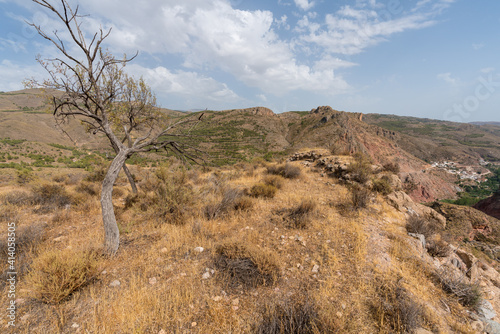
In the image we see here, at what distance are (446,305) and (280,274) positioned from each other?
9.43ft

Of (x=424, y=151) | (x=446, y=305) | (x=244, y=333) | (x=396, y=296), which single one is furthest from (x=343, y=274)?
(x=424, y=151)

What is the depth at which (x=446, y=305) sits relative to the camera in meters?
3.07

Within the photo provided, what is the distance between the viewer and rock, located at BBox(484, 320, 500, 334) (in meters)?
2.77

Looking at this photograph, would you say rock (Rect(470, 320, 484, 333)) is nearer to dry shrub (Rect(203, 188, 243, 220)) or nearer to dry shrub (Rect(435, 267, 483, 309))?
dry shrub (Rect(435, 267, 483, 309))

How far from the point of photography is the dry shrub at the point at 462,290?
3109 mm

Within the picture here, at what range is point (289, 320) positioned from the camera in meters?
2.42

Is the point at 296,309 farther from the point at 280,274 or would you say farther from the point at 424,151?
the point at 424,151

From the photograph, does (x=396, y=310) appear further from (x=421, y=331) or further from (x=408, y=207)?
(x=408, y=207)

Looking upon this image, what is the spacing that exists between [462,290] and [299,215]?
3347 mm

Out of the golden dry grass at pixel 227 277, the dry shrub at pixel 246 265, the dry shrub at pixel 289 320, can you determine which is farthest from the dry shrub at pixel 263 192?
the dry shrub at pixel 289 320

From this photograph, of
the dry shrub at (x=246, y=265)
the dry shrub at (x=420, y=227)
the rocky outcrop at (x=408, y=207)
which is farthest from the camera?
the rocky outcrop at (x=408, y=207)

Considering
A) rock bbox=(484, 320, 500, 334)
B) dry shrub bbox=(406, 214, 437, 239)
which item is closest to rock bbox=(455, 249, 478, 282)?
dry shrub bbox=(406, 214, 437, 239)

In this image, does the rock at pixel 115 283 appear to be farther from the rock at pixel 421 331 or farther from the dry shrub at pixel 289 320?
the rock at pixel 421 331

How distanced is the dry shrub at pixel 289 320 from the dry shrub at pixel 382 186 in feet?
21.7
